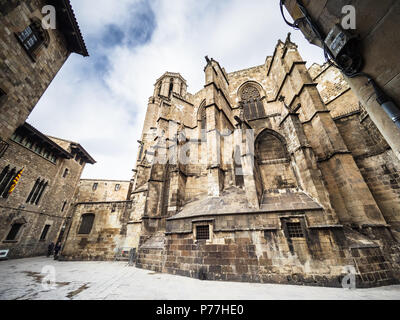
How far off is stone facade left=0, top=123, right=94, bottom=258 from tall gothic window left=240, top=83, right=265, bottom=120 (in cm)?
1693

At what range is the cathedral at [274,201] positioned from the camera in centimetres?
518

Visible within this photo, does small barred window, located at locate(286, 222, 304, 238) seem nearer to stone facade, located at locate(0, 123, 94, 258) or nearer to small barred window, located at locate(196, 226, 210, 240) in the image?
small barred window, located at locate(196, 226, 210, 240)

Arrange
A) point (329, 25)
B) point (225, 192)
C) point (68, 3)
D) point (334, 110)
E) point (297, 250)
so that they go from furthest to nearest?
point (334, 110)
point (225, 192)
point (68, 3)
point (297, 250)
point (329, 25)

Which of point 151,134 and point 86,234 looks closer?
point 86,234

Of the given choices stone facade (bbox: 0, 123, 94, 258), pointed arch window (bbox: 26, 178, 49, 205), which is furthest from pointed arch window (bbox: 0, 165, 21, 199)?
pointed arch window (bbox: 26, 178, 49, 205)

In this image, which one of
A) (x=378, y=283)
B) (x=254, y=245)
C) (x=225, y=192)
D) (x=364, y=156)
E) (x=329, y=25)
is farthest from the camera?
(x=225, y=192)

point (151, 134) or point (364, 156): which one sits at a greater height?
point (151, 134)

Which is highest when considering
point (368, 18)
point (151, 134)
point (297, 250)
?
point (151, 134)

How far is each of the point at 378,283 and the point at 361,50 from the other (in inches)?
255

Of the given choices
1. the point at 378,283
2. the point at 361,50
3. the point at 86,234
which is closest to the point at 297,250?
the point at 378,283

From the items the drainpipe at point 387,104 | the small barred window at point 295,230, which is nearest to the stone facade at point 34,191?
the small barred window at point 295,230

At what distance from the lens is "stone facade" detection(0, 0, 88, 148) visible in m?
5.09

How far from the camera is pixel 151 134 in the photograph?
17266 mm
